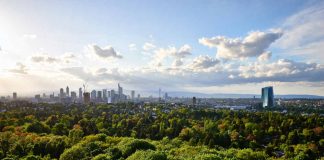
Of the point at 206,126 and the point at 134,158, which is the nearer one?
the point at 134,158

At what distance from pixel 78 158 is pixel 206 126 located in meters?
Result: 51.5

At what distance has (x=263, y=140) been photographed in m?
80.6

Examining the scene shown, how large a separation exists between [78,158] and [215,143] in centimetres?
3770

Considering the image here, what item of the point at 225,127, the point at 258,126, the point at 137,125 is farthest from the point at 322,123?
the point at 137,125

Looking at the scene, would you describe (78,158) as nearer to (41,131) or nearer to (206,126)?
(41,131)

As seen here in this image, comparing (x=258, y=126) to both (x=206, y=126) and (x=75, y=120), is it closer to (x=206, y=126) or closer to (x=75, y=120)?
(x=206, y=126)

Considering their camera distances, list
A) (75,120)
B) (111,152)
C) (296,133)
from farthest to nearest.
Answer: (75,120) → (296,133) → (111,152)

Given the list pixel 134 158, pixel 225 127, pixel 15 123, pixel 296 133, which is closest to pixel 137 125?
pixel 225 127

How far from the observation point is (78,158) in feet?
143

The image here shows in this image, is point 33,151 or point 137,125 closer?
point 33,151

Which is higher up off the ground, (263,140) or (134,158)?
(134,158)

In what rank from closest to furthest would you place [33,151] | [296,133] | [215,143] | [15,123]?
1. [33,151]
2. [215,143]
3. [296,133]
4. [15,123]

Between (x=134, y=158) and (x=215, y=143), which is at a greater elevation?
(x=134, y=158)

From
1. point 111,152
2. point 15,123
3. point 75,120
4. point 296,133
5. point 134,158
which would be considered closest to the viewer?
point 134,158
